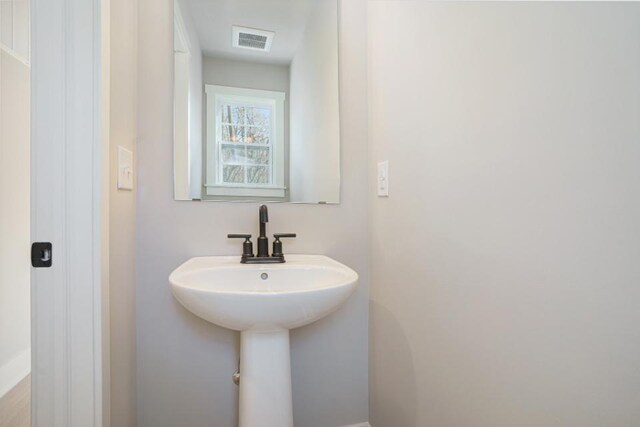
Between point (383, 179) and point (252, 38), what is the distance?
819 millimetres

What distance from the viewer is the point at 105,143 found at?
2.62 feet

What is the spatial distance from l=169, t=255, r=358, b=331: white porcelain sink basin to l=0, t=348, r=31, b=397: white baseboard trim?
5.09ft

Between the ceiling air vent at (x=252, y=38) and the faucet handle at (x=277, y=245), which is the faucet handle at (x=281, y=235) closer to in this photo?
the faucet handle at (x=277, y=245)

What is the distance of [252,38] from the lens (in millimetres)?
1270

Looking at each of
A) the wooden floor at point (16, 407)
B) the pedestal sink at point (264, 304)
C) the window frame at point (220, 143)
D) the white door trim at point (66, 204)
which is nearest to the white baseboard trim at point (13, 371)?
the wooden floor at point (16, 407)

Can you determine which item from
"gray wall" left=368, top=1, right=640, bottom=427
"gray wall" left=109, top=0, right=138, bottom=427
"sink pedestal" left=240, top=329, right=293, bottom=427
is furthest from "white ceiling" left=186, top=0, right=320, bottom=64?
"sink pedestal" left=240, top=329, right=293, bottom=427

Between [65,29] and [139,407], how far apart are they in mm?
1221

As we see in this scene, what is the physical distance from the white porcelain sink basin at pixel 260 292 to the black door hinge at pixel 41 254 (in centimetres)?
28

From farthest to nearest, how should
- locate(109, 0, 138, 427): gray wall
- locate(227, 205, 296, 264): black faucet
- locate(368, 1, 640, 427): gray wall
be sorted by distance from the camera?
locate(227, 205, 296, 264): black faucet → locate(109, 0, 138, 427): gray wall → locate(368, 1, 640, 427): gray wall

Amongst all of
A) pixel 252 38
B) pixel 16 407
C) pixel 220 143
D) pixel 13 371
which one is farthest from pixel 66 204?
pixel 13 371

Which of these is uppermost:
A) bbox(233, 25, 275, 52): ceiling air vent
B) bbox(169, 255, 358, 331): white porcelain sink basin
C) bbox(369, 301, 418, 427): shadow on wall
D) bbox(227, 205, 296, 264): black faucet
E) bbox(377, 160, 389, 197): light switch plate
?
bbox(233, 25, 275, 52): ceiling air vent

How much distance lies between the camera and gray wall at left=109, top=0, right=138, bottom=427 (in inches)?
34.0

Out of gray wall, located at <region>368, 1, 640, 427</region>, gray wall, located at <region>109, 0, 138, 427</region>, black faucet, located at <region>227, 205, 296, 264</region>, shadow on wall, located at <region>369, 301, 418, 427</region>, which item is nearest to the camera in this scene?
gray wall, located at <region>368, 1, 640, 427</region>

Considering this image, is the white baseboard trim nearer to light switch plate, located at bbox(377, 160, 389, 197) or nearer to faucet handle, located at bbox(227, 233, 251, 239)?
faucet handle, located at bbox(227, 233, 251, 239)
